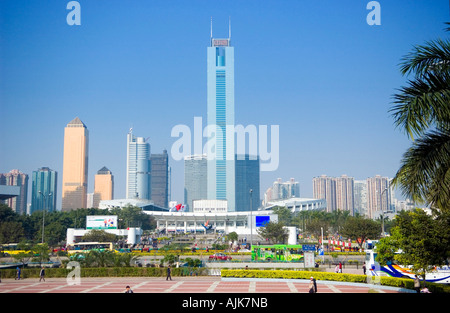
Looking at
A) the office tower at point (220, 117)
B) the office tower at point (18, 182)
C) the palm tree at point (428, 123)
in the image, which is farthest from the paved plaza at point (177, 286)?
the office tower at point (220, 117)

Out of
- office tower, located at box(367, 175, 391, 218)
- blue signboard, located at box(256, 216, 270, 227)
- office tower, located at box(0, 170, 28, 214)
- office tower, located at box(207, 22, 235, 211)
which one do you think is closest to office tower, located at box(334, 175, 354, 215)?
office tower, located at box(367, 175, 391, 218)

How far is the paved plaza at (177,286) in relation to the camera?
75.1 feet

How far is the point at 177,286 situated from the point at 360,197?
560ft

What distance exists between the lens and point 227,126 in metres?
175

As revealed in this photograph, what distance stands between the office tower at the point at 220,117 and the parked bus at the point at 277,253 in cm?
13252

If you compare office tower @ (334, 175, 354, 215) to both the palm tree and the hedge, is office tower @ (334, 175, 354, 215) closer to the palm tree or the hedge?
the hedge

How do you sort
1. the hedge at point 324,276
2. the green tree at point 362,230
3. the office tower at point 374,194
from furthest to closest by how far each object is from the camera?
A: the office tower at point 374,194 < the green tree at point 362,230 < the hedge at point 324,276

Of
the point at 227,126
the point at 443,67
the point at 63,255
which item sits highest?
the point at 227,126

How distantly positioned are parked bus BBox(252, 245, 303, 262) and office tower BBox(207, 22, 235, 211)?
133 m

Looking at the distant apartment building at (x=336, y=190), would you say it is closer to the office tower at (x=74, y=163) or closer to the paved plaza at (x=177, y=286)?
the office tower at (x=74, y=163)

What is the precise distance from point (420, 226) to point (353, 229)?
117ft

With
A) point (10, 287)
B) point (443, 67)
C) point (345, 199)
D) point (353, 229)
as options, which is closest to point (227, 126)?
point (345, 199)

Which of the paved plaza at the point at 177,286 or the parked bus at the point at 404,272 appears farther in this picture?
the parked bus at the point at 404,272
